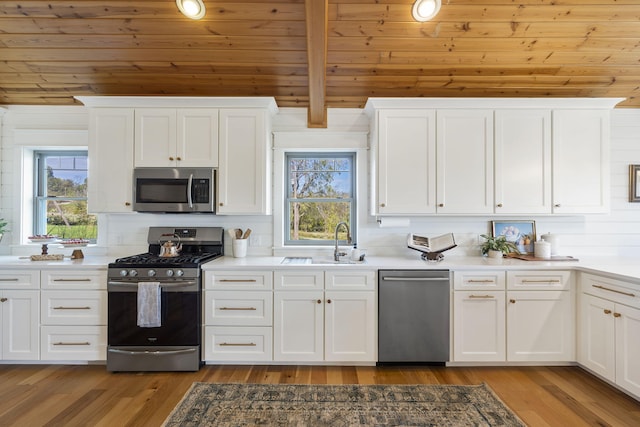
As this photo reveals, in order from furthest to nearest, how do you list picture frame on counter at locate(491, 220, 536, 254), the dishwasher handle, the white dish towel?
1. picture frame on counter at locate(491, 220, 536, 254)
2. the dishwasher handle
3. the white dish towel

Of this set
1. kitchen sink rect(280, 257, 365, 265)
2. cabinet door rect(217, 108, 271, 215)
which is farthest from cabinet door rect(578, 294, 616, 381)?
cabinet door rect(217, 108, 271, 215)

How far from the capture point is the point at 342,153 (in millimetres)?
3549

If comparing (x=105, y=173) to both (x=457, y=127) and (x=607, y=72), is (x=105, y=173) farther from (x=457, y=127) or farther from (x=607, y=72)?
(x=607, y=72)

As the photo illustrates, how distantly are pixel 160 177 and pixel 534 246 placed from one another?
371 centimetres

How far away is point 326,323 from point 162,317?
4.54ft

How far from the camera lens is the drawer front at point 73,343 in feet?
8.98

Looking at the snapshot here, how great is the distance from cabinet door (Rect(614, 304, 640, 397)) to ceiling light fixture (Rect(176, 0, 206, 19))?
3718 mm

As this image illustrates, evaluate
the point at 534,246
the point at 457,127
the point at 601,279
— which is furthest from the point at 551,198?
the point at 457,127

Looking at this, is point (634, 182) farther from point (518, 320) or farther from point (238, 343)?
point (238, 343)

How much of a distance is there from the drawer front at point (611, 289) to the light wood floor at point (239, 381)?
722mm

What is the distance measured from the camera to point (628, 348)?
2285 millimetres

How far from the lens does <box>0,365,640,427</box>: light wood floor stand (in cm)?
214

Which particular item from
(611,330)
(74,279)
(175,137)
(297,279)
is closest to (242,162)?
(175,137)

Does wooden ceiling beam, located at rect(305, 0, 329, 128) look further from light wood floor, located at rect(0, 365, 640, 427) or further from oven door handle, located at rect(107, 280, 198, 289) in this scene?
light wood floor, located at rect(0, 365, 640, 427)
